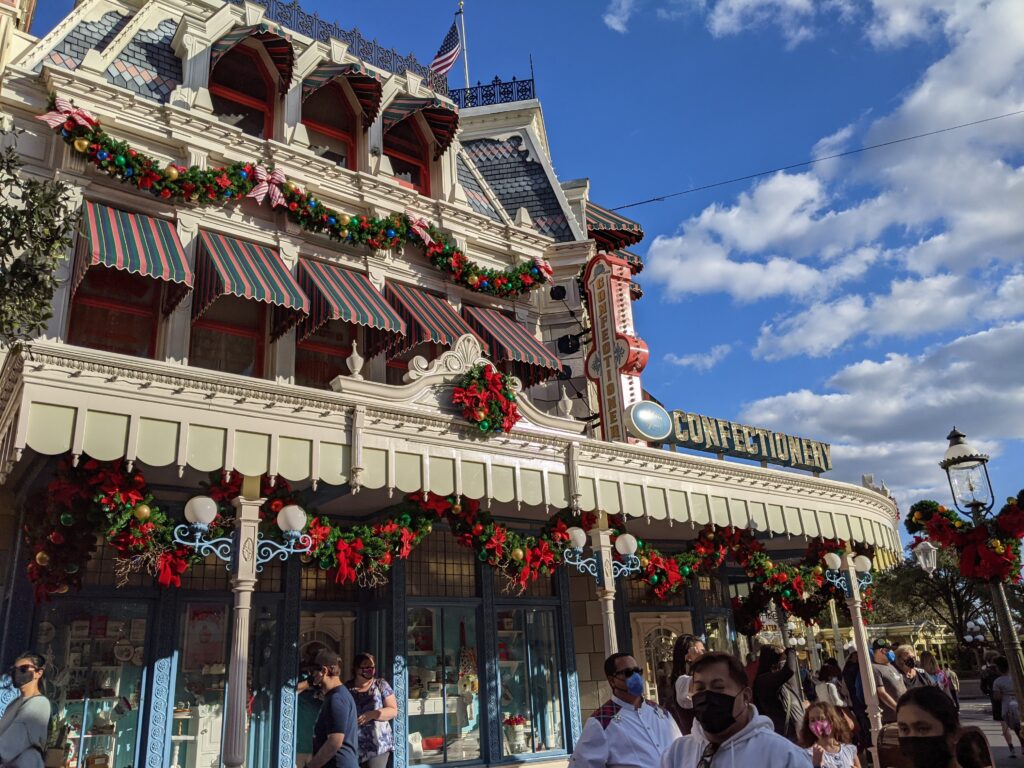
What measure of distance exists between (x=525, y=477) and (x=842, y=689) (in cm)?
717

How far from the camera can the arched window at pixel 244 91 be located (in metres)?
14.5

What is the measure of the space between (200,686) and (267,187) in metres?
8.09

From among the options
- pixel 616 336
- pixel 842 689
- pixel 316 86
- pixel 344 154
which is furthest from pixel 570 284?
pixel 842 689

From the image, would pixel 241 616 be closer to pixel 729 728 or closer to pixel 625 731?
pixel 625 731

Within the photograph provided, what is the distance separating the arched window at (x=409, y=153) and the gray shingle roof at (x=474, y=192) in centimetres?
101

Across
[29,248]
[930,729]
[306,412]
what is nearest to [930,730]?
[930,729]

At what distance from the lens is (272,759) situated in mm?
10914

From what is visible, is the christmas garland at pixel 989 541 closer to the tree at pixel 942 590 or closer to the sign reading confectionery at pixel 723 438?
the sign reading confectionery at pixel 723 438

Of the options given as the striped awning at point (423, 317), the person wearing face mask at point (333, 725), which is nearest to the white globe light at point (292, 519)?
the person wearing face mask at point (333, 725)

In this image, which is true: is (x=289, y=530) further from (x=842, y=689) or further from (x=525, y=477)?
(x=842, y=689)

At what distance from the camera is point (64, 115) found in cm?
1155

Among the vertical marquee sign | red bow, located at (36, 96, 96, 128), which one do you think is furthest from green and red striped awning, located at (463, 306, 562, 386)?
red bow, located at (36, 96, 96, 128)

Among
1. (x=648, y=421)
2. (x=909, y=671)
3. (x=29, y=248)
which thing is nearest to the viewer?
(x=29, y=248)

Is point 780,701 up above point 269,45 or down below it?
below
